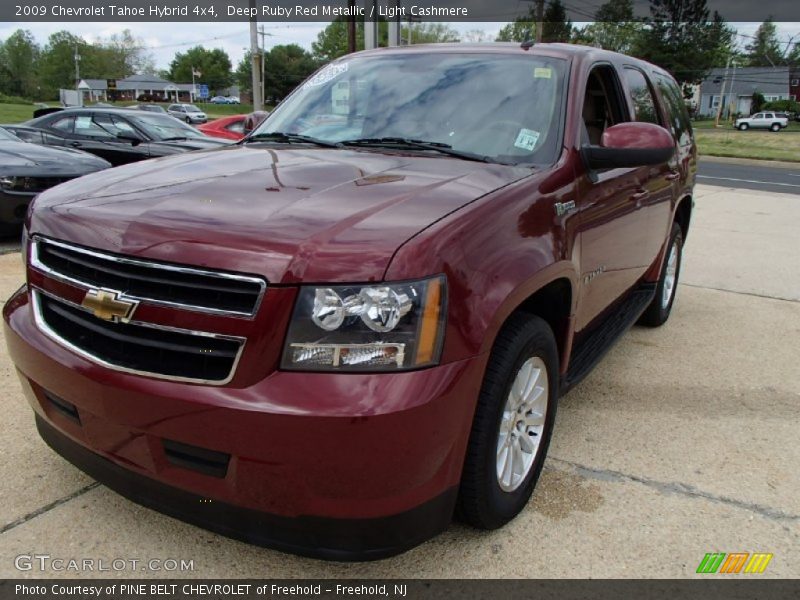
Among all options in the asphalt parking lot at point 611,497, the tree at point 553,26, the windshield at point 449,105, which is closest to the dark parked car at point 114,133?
the windshield at point 449,105

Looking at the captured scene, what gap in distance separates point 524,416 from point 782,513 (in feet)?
3.92

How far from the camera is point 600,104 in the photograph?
11.8 ft

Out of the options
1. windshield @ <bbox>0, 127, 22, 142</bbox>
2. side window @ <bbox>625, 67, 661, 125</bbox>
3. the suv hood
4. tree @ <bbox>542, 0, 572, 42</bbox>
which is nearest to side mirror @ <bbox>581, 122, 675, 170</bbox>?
the suv hood

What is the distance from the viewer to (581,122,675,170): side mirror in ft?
9.70

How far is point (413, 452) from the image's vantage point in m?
1.92

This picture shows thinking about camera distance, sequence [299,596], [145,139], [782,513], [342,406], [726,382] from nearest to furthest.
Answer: [342,406] < [299,596] < [782,513] < [726,382] < [145,139]

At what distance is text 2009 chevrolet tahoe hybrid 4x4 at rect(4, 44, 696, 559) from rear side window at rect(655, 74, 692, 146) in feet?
7.17

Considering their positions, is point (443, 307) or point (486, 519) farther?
point (486, 519)

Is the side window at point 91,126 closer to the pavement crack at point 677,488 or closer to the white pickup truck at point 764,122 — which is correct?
the pavement crack at point 677,488

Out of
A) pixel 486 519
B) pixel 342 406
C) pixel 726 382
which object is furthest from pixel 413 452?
pixel 726 382

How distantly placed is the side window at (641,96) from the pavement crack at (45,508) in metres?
3.49

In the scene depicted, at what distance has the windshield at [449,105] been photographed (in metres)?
3.01

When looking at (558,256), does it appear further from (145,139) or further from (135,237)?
(145,139)

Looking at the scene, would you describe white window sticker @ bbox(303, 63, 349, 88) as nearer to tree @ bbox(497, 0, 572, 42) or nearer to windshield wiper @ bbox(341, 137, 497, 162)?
windshield wiper @ bbox(341, 137, 497, 162)
